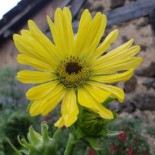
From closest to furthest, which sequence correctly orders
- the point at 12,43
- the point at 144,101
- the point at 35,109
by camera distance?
the point at 35,109 → the point at 144,101 → the point at 12,43

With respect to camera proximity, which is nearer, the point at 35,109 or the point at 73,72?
the point at 35,109

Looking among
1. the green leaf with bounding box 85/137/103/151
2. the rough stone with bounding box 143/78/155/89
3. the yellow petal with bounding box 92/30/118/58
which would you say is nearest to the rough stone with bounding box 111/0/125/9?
the rough stone with bounding box 143/78/155/89

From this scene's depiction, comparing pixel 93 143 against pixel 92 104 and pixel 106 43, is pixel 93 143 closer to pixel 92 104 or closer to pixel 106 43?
pixel 92 104

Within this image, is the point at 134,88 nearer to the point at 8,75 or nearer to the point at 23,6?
the point at 8,75

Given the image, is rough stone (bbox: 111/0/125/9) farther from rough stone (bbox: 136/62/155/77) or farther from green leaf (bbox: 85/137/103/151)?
green leaf (bbox: 85/137/103/151)

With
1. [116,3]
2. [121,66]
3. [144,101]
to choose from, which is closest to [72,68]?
[121,66]

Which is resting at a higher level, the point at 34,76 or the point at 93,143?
the point at 34,76

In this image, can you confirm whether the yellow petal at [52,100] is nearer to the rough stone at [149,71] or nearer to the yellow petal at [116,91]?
the yellow petal at [116,91]

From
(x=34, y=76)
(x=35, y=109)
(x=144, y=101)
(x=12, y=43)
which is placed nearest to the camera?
(x=35, y=109)
